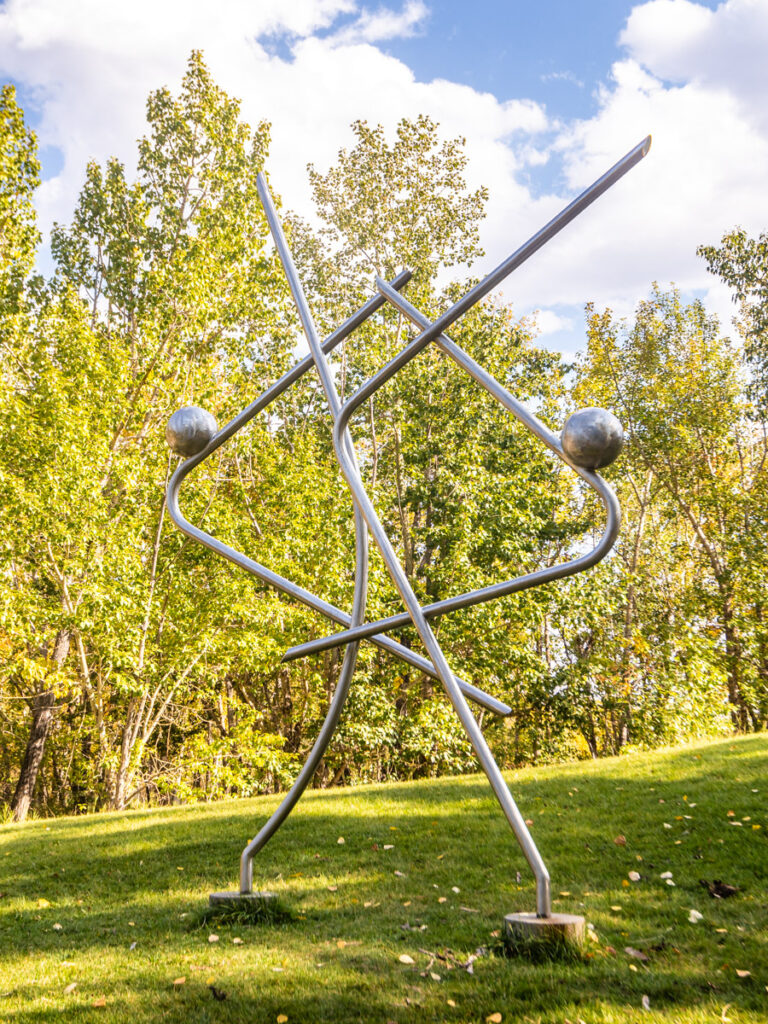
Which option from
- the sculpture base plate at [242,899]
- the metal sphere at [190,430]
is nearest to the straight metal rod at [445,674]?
the metal sphere at [190,430]

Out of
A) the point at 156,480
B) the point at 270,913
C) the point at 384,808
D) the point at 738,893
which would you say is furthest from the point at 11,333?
the point at 738,893

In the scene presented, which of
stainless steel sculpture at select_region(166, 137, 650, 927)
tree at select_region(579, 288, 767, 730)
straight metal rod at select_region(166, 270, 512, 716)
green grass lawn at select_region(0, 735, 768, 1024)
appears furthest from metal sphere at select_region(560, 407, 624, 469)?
tree at select_region(579, 288, 767, 730)

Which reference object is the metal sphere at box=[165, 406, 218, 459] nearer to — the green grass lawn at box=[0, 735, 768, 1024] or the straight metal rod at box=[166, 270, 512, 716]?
the straight metal rod at box=[166, 270, 512, 716]

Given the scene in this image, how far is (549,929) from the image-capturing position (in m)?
3.30

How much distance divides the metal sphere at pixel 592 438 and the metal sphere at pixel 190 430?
6.91 feet

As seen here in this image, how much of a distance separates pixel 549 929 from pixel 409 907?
4.61ft

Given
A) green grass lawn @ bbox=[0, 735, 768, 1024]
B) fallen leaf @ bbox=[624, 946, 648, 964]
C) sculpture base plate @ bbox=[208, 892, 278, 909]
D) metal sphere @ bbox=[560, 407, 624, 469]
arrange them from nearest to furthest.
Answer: green grass lawn @ bbox=[0, 735, 768, 1024], metal sphere @ bbox=[560, 407, 624, 469], fallen leaf @ bbox=[624, 946, 648, 964], sculpture base plate @ bbox=[208, 892, 278, 909]

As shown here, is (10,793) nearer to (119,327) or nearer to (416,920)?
(119,327)

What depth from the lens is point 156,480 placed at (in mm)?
12211

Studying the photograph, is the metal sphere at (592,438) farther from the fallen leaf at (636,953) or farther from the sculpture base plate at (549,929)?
the fallen leaf at (636,953)

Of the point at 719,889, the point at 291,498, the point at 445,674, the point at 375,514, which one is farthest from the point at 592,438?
the point at 291,498

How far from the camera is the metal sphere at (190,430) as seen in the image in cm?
447

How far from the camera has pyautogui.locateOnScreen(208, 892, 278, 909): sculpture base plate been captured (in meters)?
4.38

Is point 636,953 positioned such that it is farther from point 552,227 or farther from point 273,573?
point 552,227
